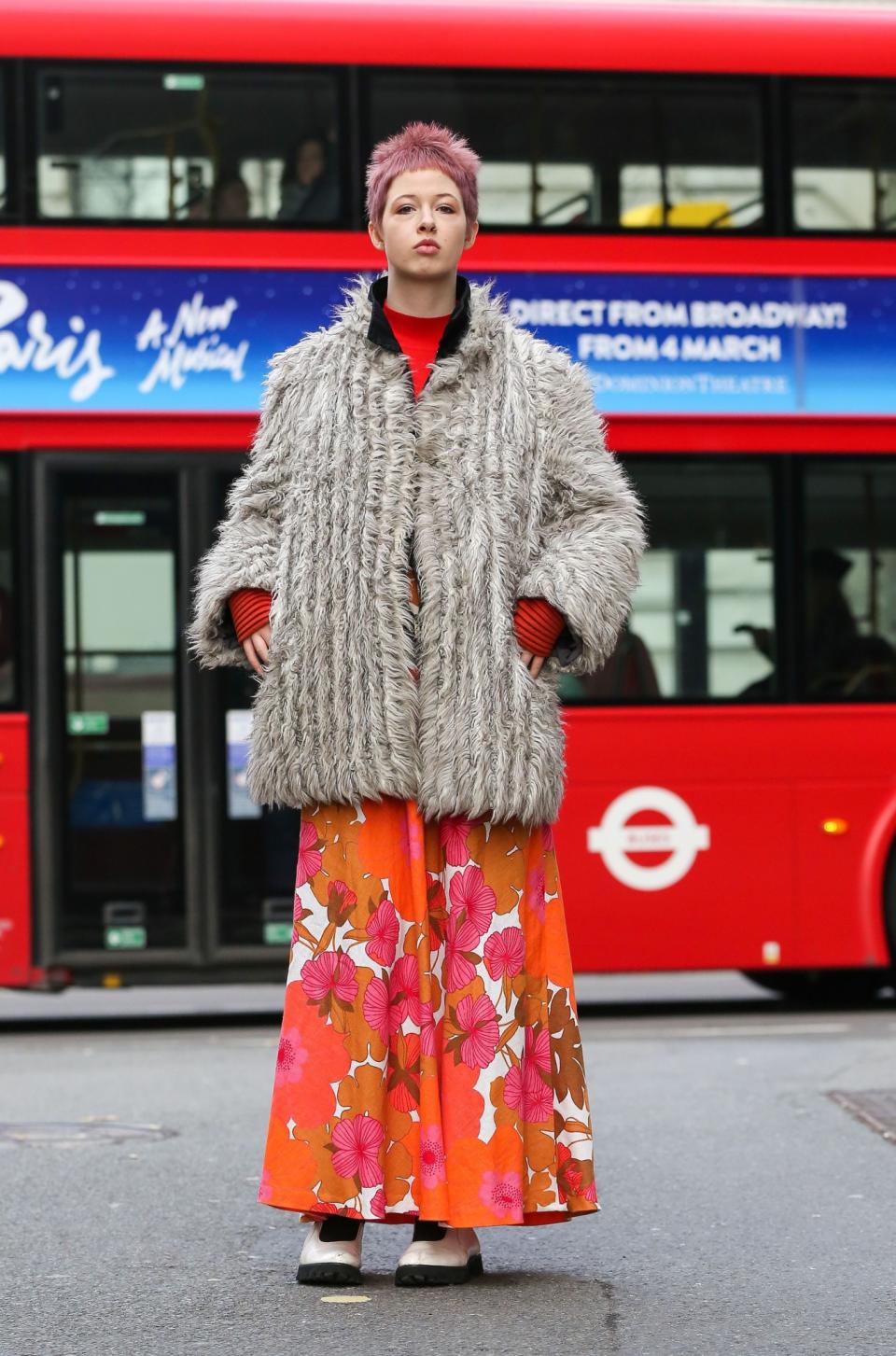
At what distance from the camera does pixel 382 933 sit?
445 cm

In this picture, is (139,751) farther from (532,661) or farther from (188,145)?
(532,661)

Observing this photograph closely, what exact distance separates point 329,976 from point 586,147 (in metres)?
6.36

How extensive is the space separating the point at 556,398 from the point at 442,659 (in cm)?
54

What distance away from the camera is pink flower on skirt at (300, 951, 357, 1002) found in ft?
14.6

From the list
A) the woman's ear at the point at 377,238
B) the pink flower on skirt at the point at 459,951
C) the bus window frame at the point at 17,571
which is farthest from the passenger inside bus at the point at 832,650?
the pink flower on skirt at the point at 459,951

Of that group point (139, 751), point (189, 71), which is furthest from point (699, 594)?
point (189, 71)

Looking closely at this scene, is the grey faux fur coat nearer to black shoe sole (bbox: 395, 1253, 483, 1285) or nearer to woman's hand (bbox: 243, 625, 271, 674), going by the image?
woman's hand (bbox: 243, 625, 271, 674)

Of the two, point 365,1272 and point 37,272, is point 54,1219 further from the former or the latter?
point 37,272

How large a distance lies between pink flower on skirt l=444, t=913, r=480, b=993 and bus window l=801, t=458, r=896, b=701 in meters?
5.92

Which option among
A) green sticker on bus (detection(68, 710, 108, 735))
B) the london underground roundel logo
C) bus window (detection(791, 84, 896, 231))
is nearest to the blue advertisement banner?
bus window (detection(791, 84, 896, 231))

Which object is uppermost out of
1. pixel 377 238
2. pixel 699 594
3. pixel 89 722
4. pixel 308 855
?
pixel 377 238

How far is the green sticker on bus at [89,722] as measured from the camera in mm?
9914

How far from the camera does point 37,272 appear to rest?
32.3 feet

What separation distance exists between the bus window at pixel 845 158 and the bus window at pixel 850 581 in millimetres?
1028
